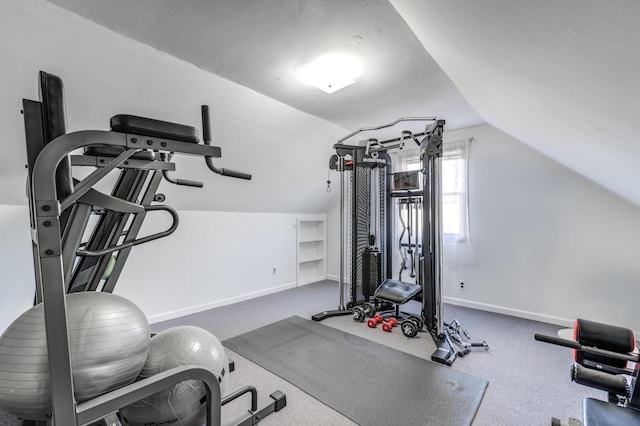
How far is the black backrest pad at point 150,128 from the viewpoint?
1081 mm

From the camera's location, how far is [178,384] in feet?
4.29

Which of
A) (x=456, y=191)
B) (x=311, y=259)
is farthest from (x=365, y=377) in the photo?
(x=311, y=259)

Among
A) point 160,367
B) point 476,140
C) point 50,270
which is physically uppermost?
point 476,140

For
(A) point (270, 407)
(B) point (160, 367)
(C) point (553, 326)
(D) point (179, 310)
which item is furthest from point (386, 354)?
(D) point (179, 310)

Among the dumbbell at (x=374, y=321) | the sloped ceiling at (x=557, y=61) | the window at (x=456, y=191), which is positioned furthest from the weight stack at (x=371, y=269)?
the sloped ceiling at (x=557, y=61)

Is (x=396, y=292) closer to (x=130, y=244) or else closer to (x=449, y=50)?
(x=449, y=50)

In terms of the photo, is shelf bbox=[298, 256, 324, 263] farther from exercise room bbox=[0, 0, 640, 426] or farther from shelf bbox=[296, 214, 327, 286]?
exercise room bbox=[0, 0, 640, 426]

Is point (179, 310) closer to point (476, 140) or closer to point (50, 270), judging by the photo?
point (50, 270)

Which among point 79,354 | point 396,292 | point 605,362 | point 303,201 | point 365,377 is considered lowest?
point 365,377

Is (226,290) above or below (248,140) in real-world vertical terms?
below

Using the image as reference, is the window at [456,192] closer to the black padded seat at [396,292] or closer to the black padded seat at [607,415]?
the black padded seat at [396,292]

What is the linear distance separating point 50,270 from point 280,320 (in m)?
2.75

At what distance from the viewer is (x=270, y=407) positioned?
66.7 inches

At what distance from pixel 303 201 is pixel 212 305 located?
2.15 meters
